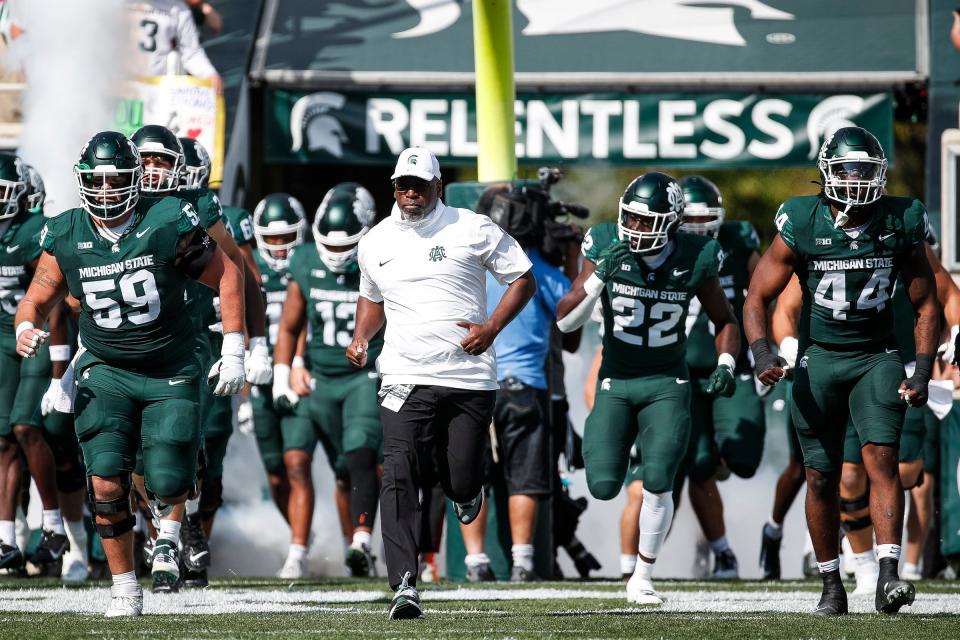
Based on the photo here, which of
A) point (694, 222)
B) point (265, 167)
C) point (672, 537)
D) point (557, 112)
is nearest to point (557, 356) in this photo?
point (694, 222)

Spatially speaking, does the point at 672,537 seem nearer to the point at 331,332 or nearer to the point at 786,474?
the point at 786,474

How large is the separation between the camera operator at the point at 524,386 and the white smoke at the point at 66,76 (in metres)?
3.47

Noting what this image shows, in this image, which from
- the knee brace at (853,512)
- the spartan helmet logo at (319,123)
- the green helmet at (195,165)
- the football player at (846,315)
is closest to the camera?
the football player at (846,315)

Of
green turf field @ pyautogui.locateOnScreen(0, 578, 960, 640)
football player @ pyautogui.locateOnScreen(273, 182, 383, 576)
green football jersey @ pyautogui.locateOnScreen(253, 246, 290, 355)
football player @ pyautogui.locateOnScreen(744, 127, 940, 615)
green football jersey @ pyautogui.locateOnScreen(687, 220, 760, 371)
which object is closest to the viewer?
green turf field @ pyautogui.locateOnScreen(0, 578, 960, 640)

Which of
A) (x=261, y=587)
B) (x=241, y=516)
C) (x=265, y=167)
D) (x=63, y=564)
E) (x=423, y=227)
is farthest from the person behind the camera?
(x=265, y=167)

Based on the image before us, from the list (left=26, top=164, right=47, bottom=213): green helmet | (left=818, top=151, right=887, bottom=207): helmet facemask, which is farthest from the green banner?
(left=818, top=151, right=887, bottom=207): helmet facemask

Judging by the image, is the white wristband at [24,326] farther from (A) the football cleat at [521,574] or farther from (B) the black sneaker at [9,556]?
(A) the football cleat at [521,574]

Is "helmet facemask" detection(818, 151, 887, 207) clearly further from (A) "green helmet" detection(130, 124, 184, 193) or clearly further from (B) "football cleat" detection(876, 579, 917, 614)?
(A) "green helmet" detection(130, 124, 184, 193)

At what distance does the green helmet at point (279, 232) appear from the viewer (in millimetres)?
10281

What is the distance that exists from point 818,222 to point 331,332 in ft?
12.1

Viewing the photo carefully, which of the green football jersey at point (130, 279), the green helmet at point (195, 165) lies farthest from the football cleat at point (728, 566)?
the green football jersey at point (130, 279)

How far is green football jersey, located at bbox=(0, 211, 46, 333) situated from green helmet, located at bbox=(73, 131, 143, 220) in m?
2.40

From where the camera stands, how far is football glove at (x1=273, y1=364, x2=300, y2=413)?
928 centimetres

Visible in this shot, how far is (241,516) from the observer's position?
10.9 metres
